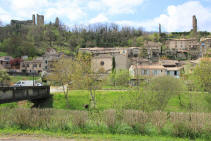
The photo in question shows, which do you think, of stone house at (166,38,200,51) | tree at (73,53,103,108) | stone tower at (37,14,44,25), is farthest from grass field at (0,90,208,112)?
stone tower at (37,14,44,25)

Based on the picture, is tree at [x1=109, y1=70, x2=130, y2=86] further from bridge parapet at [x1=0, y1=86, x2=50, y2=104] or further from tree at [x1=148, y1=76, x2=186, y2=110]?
bridge parapet at [x1=0, y1=86, x2=50, y2=104]

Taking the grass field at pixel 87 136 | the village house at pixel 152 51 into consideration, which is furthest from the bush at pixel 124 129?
the village house at pixel 152 51

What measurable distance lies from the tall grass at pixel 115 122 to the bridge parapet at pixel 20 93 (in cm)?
908

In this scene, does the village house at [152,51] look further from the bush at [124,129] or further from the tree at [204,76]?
the bush at [124,129]

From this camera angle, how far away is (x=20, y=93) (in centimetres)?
2366

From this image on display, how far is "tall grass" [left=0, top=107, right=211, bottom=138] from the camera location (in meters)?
10.8

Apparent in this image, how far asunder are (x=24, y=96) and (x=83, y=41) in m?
99.6

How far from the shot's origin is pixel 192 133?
35.3 feet

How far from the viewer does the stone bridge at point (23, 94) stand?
67.7 feet

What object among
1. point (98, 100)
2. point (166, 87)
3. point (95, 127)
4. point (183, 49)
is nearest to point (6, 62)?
point (98, 100)

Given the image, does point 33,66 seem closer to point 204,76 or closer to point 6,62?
point 6,62

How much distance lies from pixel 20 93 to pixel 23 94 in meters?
0.84

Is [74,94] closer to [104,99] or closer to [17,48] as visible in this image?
[104,99]

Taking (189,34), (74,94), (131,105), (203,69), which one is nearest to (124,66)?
(74,94)
